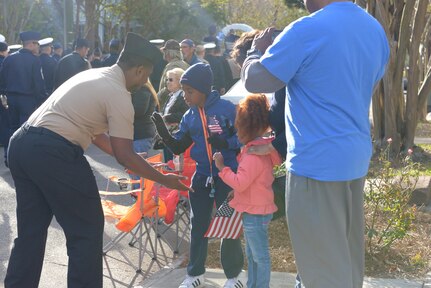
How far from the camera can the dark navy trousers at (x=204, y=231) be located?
5258mm

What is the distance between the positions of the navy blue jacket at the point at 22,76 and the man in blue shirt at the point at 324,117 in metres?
7.84

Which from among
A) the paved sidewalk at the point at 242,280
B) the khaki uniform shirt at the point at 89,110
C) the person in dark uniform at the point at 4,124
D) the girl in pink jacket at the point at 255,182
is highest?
the khaki uniform shirt at the point at 89,110

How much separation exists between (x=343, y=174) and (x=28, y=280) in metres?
2.07

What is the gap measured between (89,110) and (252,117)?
1.06 m

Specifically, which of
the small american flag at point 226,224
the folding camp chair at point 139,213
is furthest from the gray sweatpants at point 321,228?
the folding camp chair at point 139,213

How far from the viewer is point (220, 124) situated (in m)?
5.16

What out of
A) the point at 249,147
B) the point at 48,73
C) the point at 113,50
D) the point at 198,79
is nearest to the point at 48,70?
the point at 48,73

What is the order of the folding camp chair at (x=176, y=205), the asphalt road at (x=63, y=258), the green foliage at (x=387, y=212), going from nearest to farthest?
the asphalt road at (x=63, y=258) → the green foliage at (x=387, y=212) → the folding camp chair at (x=176, y=205)

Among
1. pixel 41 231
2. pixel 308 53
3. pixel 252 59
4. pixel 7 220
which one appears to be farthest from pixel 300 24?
pixel 7 220

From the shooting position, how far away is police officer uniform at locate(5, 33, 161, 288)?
4.20 metres

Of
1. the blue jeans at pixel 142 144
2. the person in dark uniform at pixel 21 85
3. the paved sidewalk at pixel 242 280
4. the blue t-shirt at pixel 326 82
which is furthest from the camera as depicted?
the person in dark uniform at pixel 21 85

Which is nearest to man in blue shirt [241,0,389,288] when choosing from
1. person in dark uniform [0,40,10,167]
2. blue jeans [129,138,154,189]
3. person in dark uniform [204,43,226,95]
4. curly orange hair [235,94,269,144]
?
curly orange hair [235,94,269,144]

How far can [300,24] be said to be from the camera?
3434 millimetres

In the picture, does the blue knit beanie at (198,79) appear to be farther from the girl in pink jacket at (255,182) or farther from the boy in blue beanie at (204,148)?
the girl in pink jacket at (255,182)
